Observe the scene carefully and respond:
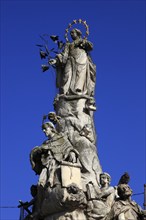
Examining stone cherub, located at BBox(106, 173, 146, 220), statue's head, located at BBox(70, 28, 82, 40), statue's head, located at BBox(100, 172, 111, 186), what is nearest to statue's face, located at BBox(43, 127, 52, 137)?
statue's head, located at BBox(100, 172, 111, 186)

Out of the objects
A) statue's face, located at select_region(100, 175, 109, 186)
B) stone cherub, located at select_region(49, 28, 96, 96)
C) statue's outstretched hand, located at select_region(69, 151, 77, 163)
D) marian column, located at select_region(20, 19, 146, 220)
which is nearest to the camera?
marian column, located at select_region(20, 19, 146, 220)

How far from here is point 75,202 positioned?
1081 cm

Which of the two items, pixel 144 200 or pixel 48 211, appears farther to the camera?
pixel 144 200

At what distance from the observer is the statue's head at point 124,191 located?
37.8ft

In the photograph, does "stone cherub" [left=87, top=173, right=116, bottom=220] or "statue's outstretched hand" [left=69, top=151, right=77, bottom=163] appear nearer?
"stone cherub" [left=87, top=173, right=116, bottom=220]

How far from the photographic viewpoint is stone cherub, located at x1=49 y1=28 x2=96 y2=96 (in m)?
13.8

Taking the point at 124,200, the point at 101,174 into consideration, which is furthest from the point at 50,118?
the point at 124,200

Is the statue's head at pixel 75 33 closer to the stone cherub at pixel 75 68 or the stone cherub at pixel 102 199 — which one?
the stone cherub at pixel 75 68

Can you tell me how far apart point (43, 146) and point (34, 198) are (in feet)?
3.86

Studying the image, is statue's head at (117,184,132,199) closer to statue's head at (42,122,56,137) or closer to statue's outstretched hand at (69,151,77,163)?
statue's outstretched hand at (69,151,77,163)

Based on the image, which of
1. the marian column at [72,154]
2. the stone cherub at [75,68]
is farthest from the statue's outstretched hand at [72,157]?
the stone cherub at [75,68]

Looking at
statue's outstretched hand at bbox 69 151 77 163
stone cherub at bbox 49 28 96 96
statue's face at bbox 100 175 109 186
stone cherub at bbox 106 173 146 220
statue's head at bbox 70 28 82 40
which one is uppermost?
statue's head at bbox 70 28 82 40

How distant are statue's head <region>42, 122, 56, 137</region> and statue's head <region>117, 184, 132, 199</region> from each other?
198 centimetres

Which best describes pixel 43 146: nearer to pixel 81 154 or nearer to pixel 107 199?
pixel 81 154
